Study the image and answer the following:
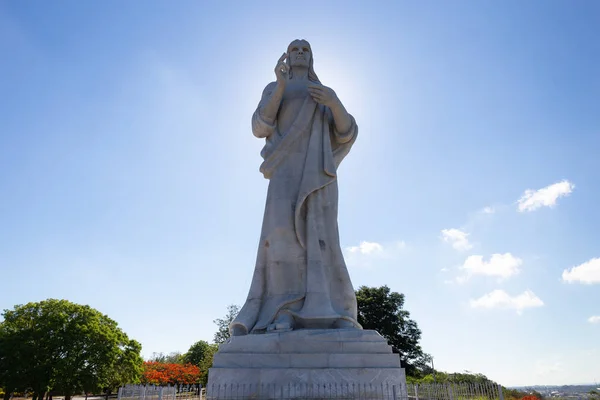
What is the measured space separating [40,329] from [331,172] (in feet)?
120

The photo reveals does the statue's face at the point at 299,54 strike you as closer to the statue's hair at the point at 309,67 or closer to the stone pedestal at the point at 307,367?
the statue's hair at the point at 309,67

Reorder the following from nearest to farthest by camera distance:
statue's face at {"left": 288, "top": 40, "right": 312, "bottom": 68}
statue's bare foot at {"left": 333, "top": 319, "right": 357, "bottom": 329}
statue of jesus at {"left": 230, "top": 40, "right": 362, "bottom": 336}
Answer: statue's bare foot at {"left": 333, "top": 319, "right": 357, "bottom": 329}
statue of jesus at {"left": 230, "top": 40, "right": 362, "bottom": 336}
statue's face at {"left": 288, "top": 40, "right": 312, "bottom": 68}

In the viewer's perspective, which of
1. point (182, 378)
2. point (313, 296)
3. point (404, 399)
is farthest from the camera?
point (182, 378)

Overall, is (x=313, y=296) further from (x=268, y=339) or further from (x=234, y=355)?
(x=234, y=355)

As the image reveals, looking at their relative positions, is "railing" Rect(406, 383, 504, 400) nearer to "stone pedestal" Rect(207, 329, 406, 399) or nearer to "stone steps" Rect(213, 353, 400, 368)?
"stone pedestal" Rect(207, 329, 406, 399)

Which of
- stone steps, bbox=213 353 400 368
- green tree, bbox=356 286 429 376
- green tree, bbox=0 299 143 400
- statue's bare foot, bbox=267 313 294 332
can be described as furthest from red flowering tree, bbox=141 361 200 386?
stone steps, bbox=213 353 400 368

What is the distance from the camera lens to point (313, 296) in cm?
880

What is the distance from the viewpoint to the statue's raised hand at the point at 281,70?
1012 centimetres

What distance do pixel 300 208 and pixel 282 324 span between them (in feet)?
8.81

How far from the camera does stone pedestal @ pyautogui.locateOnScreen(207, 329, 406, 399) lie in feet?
23.4

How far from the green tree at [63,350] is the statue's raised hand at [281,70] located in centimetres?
3463

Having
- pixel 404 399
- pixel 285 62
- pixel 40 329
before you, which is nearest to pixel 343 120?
pixel 285 62

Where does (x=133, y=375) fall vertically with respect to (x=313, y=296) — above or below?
below

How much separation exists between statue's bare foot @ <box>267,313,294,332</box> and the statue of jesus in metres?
0.02
